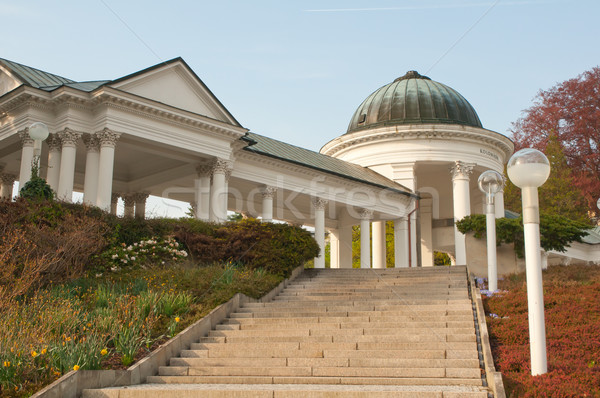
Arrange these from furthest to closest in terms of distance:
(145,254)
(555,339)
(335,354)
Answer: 1. (145,254)
2. (555,339)
3. (335,354)

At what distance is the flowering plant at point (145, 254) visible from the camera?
2094 cm

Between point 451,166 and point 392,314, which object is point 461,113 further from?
point 392,314

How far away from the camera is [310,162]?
3594 centimetres

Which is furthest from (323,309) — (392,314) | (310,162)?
(310,162)

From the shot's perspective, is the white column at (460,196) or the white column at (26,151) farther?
the white column at (460,196)

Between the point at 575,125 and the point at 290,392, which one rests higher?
the point at 575,125

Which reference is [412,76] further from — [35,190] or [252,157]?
[35,190]

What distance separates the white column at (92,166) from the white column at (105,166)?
0.59 meters

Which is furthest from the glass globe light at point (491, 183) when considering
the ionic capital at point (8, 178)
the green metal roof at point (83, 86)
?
the ionic capital at point (8, 178)

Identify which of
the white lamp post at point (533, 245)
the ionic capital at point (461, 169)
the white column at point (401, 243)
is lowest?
the white lamp post at point (533, 245)

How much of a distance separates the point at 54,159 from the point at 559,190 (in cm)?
3532

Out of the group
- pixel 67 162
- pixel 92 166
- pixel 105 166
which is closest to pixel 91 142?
pixel 92 166

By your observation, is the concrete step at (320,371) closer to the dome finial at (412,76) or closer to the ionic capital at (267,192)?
the ionic capital at (267,192)

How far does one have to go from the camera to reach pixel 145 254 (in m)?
21.8
